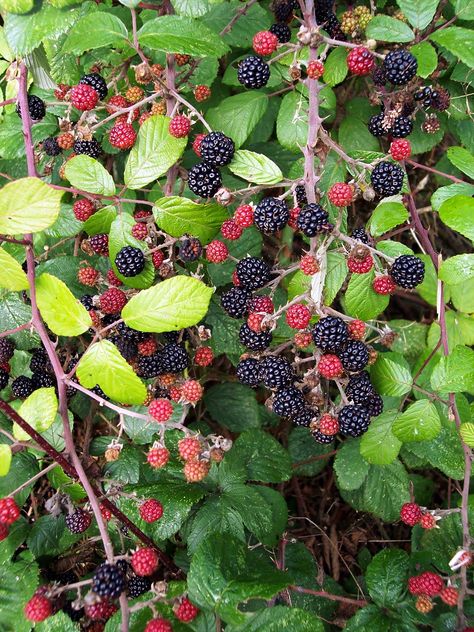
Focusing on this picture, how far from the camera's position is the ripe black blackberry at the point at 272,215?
174 cm

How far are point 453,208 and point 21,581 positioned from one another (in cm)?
202

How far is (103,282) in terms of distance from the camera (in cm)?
208

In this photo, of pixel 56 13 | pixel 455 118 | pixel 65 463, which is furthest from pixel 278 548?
pixel 56 13

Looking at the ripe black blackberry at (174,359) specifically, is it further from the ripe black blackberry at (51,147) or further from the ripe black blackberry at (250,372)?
the ripe black blackberry at (51,147)

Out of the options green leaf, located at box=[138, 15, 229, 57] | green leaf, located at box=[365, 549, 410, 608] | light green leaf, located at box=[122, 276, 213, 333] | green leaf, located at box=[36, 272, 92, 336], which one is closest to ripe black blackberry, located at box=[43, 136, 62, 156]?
green leaf, located at box=[138, 15, 229, 57]

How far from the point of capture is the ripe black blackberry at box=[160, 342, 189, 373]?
185cm

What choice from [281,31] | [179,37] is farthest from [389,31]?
[179,37]

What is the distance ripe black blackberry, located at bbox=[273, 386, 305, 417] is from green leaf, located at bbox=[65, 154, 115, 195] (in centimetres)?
91

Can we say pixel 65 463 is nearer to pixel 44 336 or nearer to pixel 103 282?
pixel 44 336

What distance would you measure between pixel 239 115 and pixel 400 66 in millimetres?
693

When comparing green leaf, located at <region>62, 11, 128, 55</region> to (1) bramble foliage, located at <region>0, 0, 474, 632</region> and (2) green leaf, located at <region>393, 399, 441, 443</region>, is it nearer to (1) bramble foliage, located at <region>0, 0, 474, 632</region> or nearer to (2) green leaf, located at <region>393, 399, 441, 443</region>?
(1) bramble foliage, located at <region>0, 0, 474, 632</region>

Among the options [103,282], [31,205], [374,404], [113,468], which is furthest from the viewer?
[113,468]

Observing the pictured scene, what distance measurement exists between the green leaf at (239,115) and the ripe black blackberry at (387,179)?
667mm

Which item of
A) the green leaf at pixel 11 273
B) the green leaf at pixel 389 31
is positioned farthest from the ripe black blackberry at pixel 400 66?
the green leaf at pixel 11 273
